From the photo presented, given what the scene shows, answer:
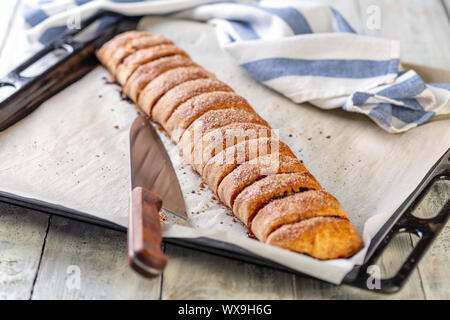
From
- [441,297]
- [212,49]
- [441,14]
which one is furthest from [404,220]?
[441,14]

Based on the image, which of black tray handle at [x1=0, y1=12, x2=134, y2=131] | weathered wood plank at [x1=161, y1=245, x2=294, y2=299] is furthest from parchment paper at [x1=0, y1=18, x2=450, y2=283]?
weathered wood plank at [x1=161, y1=245, x2=294, y2=299]

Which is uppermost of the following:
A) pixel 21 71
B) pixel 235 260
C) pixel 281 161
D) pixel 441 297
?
pixel 21 71

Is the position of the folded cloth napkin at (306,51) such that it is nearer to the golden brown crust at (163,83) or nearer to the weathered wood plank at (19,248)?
the golden brown crust at (163,83)

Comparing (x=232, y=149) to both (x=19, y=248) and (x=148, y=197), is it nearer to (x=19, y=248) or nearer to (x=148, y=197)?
(x=148, y=197)

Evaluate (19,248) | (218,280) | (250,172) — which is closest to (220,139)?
(250,172)
